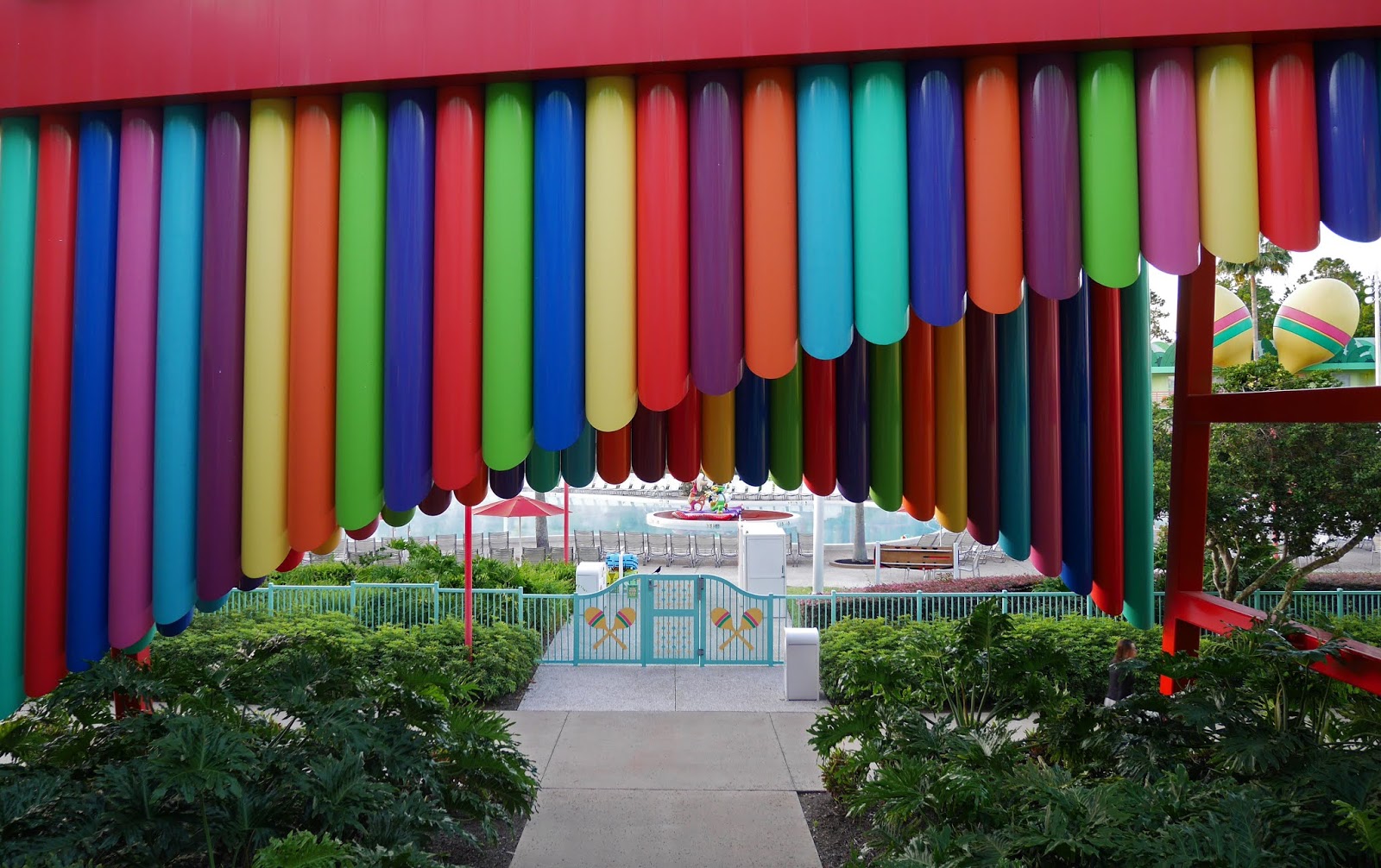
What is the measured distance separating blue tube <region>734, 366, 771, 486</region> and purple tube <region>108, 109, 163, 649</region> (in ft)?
8.87

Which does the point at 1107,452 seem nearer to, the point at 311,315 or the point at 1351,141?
the point at 1351,141

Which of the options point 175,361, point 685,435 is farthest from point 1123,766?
point 175,361

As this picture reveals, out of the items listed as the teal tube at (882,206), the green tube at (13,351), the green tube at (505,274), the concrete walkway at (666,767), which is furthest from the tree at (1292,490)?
the green tube at (13,351)

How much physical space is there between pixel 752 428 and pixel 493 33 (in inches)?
94.2

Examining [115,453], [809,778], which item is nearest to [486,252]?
[115,453]

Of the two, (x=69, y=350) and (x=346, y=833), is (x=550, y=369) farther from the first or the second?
(x=346, y=833)

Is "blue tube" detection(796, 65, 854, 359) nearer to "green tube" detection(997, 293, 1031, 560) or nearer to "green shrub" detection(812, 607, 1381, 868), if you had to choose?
"green tube" detection(997, 293, 1031, 560)

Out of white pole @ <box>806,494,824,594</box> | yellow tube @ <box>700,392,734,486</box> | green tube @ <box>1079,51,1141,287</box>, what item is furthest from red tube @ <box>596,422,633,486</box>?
white pole @ <box>806,494,824,594</box>

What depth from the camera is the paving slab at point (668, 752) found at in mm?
6082

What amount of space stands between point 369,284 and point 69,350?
1264 millimetres

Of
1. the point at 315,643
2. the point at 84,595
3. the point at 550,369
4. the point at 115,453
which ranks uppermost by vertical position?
the point at 550,369

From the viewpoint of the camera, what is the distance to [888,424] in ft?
14.3

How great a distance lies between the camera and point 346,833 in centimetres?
382

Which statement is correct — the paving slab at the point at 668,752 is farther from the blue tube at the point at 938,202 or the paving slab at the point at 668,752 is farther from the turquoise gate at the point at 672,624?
the blue tube at the point at 938,202
